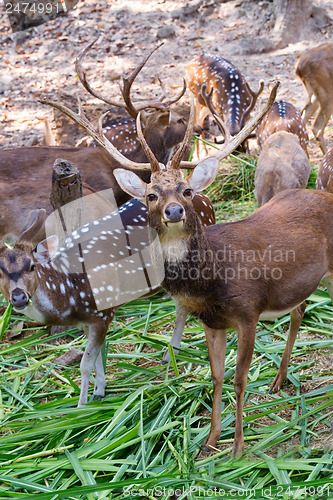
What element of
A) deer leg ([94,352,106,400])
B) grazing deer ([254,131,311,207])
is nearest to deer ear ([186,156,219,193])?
deer leg ([94,352,106,400])

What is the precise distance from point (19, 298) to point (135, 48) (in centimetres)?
1013

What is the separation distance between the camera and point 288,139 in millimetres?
6676

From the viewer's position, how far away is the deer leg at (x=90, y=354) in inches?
153

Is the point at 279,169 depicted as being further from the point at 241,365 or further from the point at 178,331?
the point at 241,365

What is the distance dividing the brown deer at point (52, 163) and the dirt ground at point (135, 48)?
2937 mm

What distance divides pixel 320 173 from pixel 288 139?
44.8 inches

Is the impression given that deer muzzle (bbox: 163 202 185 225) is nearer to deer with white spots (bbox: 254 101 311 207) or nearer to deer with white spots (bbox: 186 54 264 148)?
deer with white spots (bbox: 254 101 311 207)

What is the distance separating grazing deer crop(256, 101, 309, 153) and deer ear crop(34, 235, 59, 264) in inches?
163

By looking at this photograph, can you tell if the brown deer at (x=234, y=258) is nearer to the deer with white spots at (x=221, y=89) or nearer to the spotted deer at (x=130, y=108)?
the spotted deer at (x=130, y=108)

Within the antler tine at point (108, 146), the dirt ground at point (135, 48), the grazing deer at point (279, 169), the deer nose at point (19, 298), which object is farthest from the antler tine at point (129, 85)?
the dirt ground at point (135, 48)

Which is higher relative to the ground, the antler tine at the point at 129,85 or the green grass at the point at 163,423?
the antler tine at the point at 129,85

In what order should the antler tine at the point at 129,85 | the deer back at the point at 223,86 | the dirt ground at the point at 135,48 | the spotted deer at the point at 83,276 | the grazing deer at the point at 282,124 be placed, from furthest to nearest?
the dirt ground at the point at 135,48
the deer back at the point at 223,86
the grazing deer at the point at 282,124
the antler tine at the point at 129,85
the spotted deer at the point at 83,276

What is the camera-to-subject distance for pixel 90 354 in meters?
3.91

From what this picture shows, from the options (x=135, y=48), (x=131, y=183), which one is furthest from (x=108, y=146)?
(x=135, y=48)
